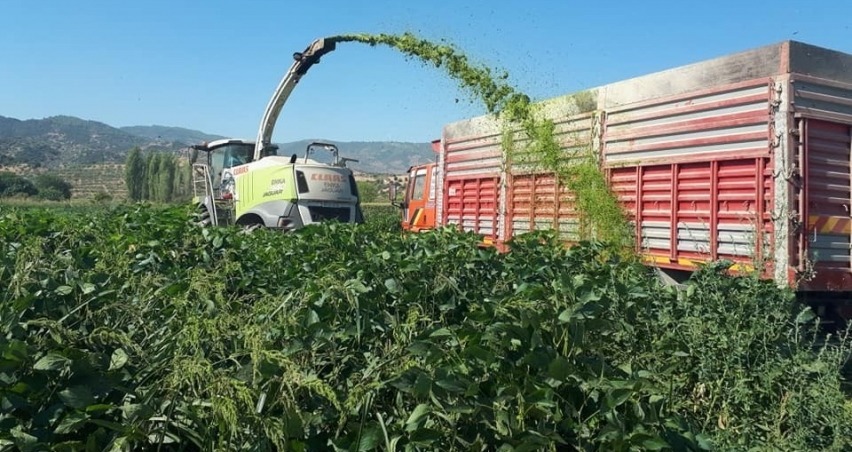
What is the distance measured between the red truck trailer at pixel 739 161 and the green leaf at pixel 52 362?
414cm

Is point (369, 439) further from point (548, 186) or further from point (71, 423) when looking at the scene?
point (548, 186)

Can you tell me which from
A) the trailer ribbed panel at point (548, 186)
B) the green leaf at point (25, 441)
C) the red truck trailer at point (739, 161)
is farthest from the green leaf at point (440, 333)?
the trailer ribbed panel at point (548, 186)

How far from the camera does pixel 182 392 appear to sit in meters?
1.96

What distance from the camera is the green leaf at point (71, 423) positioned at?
5.70ft

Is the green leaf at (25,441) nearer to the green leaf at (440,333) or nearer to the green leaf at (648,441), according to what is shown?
the green leaf at (440,333)

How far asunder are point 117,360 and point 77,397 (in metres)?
0.21

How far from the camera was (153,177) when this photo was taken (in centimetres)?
7481

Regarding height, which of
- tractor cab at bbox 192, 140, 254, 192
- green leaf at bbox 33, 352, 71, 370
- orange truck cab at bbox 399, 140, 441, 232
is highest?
tractor cab at bbox 192, 140, 254, 192

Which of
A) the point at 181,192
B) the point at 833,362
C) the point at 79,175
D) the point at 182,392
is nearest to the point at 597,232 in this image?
the point at 833,362

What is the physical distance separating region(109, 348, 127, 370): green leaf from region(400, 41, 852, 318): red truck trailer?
397cm

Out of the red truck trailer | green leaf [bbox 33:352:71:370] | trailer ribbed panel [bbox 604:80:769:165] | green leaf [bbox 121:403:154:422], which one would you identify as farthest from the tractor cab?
green leaf [bbox 121:403:154:422]

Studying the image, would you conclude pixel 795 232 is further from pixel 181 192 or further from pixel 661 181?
pixel 181 192

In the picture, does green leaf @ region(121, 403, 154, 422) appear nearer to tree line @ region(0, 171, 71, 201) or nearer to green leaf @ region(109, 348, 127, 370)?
green leaf @ region(109, 348, 127, 370)

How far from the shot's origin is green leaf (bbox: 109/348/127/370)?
197cm
